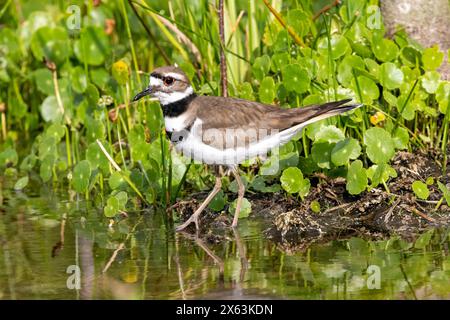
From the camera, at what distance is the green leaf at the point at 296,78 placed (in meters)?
7.21

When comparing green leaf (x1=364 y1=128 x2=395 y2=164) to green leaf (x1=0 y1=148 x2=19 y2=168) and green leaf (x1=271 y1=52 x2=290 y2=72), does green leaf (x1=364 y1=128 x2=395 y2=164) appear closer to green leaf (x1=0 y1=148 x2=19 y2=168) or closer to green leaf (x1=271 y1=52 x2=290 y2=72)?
green leaf (x1=271 y1=52 x2=290 y2=72)

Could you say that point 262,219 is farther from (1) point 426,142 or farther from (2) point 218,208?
(1) point 426,142

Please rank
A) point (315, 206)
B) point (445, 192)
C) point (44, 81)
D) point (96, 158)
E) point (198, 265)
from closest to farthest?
point (198, 265)
point (445, 192)
point (315, 206)
point (96, 158)
point (44, 81)

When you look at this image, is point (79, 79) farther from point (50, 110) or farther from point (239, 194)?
point (239, 194)

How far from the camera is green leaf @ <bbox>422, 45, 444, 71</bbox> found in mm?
7320

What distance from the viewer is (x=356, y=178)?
6.76 m

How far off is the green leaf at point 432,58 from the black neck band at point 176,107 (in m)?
1.92

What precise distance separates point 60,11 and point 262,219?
4640 millimetres

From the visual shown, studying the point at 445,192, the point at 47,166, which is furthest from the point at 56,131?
the point at 445,192

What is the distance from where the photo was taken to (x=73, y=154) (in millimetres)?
8750

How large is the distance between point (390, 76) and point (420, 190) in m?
1.11

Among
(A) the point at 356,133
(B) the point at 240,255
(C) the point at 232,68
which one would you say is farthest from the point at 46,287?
(C) the point at 232,68

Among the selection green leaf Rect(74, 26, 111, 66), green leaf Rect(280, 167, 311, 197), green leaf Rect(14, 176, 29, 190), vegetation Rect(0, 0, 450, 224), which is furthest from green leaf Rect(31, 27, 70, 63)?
green leaf Rect(280, 167, 311, 197)

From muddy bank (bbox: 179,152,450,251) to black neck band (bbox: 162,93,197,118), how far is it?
2.39 ft
